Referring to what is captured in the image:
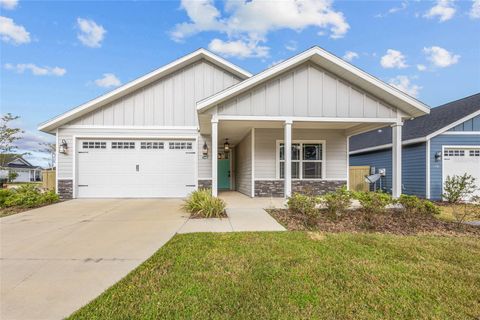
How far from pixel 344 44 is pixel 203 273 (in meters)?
14.5

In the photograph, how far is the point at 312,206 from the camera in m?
5.76

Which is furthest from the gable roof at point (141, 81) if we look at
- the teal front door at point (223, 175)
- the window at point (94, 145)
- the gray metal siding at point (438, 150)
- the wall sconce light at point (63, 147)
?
the gray metal siding at point (438, 150)

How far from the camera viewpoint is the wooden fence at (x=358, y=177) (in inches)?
495

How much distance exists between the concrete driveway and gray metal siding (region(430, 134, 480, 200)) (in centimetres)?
1023

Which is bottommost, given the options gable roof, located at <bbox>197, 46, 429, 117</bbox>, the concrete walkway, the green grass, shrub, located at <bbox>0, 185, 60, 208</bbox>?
the concrete walkway

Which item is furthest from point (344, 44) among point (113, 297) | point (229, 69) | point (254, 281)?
point (113, 297)

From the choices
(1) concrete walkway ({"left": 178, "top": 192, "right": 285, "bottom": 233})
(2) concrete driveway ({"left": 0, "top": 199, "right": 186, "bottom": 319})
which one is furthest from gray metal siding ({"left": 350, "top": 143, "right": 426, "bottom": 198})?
(2) concrete driveway ({"left": 0, "top": 199, "right": 186, "bottom": 319})

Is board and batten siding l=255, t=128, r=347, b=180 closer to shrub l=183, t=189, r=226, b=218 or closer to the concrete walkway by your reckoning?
the concrete walkway

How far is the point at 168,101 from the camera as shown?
10711 millimetres

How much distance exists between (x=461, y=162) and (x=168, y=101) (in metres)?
12.6

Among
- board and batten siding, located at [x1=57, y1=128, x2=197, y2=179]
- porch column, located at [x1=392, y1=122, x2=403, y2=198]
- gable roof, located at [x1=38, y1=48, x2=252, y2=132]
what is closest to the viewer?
porch column, located at [x1=392, y1=122, x2=403, y2=198]

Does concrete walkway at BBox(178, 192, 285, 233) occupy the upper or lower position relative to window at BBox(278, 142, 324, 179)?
lower

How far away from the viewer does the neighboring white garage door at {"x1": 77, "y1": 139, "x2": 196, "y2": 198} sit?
Result: 33.8 feet

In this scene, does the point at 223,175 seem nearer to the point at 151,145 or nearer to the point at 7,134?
the point at 151,145
